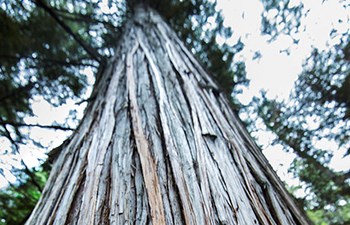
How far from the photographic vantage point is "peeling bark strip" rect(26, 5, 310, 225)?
82 centimetres

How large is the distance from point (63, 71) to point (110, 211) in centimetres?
303

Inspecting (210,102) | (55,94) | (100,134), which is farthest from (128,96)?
(55,94)

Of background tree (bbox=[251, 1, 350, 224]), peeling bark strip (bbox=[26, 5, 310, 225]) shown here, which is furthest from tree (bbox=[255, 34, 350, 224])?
peeling bark strip (bbox=[26, 5, 310, 225])

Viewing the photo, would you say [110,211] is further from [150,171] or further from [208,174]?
[208,174]

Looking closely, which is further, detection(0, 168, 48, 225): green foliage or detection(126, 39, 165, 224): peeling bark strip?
detection(0, 168, 48, 225): green foliage

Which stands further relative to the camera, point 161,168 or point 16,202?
point 16,202

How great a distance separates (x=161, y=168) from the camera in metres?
0.97

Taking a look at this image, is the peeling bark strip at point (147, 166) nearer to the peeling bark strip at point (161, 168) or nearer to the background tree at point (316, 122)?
the peeling bark strip at point (161, 168)

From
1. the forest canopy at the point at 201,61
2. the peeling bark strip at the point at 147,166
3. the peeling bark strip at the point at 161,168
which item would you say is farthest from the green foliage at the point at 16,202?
the peeling bark strip at the point at 147,166

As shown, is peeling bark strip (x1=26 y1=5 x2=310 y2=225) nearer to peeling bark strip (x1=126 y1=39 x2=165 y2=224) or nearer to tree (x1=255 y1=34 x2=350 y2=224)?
peeling bark strip (x1=126 y1=39 x2=165 y2=224)

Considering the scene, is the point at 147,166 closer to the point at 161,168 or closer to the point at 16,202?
the point at 161,168

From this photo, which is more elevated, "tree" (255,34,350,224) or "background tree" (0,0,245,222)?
"background tree" (0,0,245,222)

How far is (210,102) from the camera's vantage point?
5.03 feet

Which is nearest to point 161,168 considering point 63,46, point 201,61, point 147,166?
point 147,166
